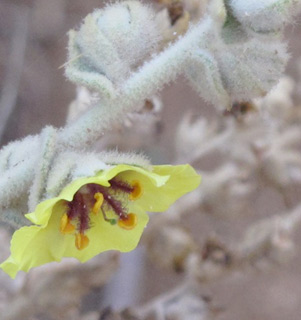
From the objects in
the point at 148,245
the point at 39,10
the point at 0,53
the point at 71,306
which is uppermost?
the point at 39,10

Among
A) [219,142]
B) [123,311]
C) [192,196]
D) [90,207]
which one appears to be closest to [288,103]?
[219,142]

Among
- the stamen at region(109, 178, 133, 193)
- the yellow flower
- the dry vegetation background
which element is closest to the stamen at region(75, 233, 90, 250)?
the yellow flower

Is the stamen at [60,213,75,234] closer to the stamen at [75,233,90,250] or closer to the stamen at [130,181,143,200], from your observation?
the stamen at [75,233,90,250]

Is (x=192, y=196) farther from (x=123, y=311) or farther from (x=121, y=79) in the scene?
(x=121, y=79)

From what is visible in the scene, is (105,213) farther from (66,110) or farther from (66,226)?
(66,110)

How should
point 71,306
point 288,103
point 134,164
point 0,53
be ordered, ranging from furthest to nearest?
1. point 0,53
2. point 288,103
3. point 71,306
4. point 134,164

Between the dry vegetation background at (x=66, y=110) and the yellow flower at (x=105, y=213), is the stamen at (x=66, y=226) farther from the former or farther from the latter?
the dry vegetation background at (x=66, y=110)

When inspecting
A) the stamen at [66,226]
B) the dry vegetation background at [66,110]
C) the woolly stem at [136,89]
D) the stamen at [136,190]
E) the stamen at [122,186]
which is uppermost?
the dry vegetation background at [66,110]

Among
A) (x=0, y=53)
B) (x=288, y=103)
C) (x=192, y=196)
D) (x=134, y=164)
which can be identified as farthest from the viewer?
(x=0, y=53)

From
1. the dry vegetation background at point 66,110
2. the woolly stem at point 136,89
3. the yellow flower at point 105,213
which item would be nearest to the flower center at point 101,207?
the yellow flower at point 105,213
